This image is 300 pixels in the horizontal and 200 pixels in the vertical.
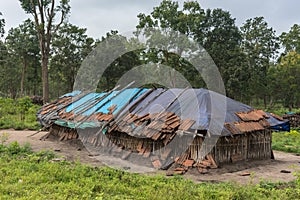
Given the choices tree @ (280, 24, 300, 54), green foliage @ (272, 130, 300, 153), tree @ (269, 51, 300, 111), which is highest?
tree @ (280, 24, 300, 54)

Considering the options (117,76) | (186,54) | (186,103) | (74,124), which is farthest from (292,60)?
(74,124)

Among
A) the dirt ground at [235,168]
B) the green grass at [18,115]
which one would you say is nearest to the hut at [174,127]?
the dirt ground at [235,168]

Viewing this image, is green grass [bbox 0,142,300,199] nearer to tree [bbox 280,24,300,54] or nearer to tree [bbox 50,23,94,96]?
tree [bbox 50,23,94,96]

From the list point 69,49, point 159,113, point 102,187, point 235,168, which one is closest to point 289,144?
point 235,168

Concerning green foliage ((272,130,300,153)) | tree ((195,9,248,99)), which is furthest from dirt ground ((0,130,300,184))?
tree ((195,9,248,99))

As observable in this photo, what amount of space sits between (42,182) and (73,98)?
9032 mm

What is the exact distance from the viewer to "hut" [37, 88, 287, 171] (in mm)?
9039

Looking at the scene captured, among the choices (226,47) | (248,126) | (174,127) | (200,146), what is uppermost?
(226,47)

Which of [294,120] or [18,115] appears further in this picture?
[294,120]

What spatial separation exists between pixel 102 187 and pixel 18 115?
17.9 meters

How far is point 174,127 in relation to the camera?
9.30 m

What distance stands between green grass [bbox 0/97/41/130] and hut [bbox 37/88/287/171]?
23.3 ft

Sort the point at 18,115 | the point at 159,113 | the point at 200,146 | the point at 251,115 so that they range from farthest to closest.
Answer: the point at 18,115, the point at 251,115, the point at 159,113, the point at 200,146

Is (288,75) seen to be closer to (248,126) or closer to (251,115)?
(251,115)
